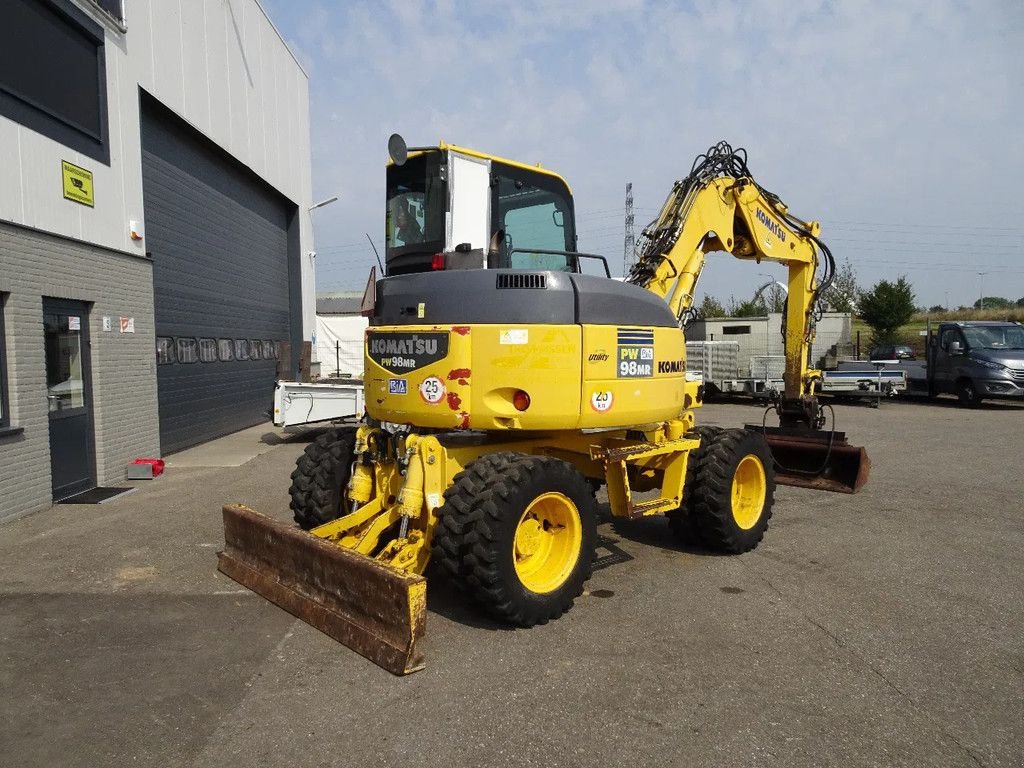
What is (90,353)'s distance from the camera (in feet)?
29.7

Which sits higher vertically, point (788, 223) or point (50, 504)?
point (788, 223)

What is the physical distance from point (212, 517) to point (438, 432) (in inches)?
134

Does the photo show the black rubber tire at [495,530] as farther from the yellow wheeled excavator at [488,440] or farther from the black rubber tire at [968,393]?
the black rubber tire at [968,393]

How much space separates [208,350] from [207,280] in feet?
3.95

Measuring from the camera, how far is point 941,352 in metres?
19.9

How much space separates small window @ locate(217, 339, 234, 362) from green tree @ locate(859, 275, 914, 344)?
32567 mm

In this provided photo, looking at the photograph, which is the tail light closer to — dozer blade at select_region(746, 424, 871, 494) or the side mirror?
the side mirror

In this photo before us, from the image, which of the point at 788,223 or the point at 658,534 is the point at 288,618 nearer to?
the point at 658,534

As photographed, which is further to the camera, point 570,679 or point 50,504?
point 50,504

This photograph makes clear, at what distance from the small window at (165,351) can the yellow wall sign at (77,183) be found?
280 cm

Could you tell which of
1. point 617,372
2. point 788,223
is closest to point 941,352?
point 788,223

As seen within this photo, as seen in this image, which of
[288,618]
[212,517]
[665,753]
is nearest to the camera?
[665,753]

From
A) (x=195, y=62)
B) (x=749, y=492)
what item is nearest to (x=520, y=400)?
(x=749, y=492)

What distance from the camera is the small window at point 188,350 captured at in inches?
477
